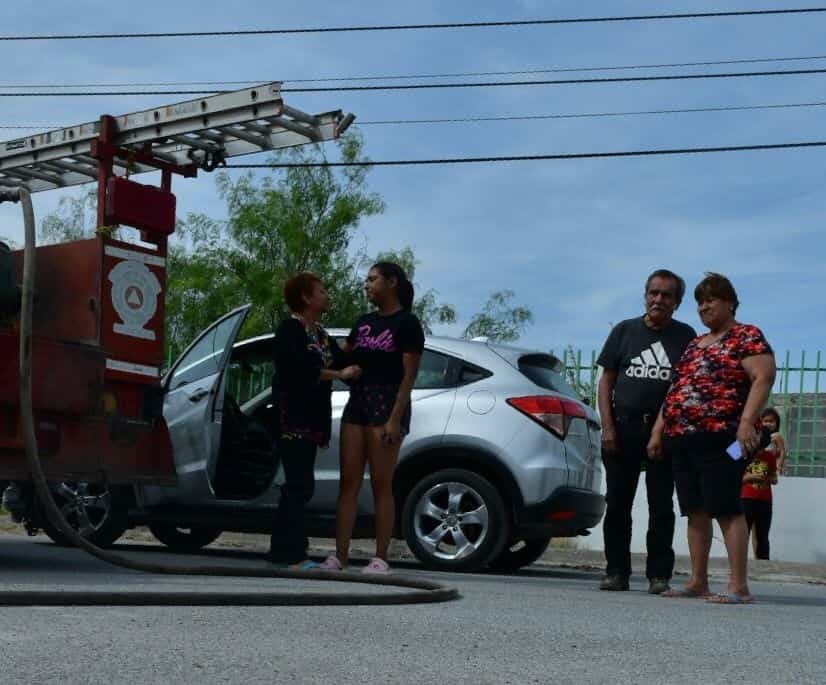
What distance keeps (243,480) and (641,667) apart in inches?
228

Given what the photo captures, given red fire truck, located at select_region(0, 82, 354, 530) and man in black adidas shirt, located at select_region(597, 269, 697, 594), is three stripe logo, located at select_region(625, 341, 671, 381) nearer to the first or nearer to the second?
man in black adidas shirt, located at select_region(597, 269, 697, 594)

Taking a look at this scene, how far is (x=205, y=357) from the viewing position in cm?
1025

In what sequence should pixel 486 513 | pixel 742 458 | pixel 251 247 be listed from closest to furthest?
1. pixel 742 458
2. pixel 486 513
3. pixel 251 247

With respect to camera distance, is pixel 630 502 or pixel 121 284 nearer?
pixel 630 502

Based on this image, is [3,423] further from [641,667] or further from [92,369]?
[641,667]

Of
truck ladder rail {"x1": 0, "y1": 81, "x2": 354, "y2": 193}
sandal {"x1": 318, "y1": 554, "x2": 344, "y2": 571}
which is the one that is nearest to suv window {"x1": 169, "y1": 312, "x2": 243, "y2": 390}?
truck ladder rail {"x1": 0, "y1": 81, "x2": 354, "y2": 193}

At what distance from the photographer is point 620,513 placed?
28.1ft

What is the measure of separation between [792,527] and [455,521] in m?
6.43

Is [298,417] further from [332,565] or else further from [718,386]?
[718,386]

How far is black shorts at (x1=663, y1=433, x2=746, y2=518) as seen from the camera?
7.79 metres

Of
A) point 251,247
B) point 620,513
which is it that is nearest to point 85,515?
point 620,513

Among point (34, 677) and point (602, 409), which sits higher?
point (602, 409)

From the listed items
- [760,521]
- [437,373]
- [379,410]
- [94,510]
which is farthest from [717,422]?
[760,521]

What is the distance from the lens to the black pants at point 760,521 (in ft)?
45.3
